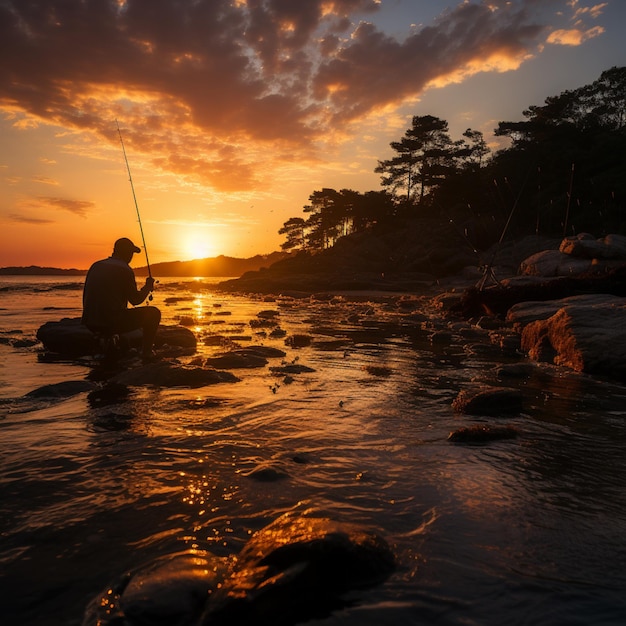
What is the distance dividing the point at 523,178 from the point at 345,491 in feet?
175

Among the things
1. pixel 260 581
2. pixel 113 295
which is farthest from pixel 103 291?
pixel 260 581

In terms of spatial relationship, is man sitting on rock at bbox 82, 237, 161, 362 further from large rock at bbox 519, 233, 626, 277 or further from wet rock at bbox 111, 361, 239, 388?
large rock at bbox 519, 233, 626, 277

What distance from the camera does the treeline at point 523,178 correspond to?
43.8 metres

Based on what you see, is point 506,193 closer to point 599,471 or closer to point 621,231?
point 621,231

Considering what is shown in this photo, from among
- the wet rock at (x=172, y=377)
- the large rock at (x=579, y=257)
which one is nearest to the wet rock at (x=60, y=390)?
the wet rock at (x=172, y=377)

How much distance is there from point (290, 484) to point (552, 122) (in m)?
60.9

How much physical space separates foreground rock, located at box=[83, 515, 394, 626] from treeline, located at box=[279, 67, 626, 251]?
29373 millimetres

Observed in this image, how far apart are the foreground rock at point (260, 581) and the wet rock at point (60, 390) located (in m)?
4.40

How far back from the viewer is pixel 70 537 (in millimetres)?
2633

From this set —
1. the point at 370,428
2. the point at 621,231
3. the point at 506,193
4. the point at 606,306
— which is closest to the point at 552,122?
the point at 506,193

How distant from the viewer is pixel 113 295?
26.8ft

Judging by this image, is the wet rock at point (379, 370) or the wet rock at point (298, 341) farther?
the wet rock at point (298, 341)

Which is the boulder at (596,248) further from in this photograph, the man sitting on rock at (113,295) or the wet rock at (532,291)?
the man sitting on rock at (113,295)

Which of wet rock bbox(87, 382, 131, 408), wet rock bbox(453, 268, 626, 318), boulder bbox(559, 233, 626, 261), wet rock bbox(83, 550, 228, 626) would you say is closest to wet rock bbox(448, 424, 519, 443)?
wet rock bbox(83, 550, 228, 626)
